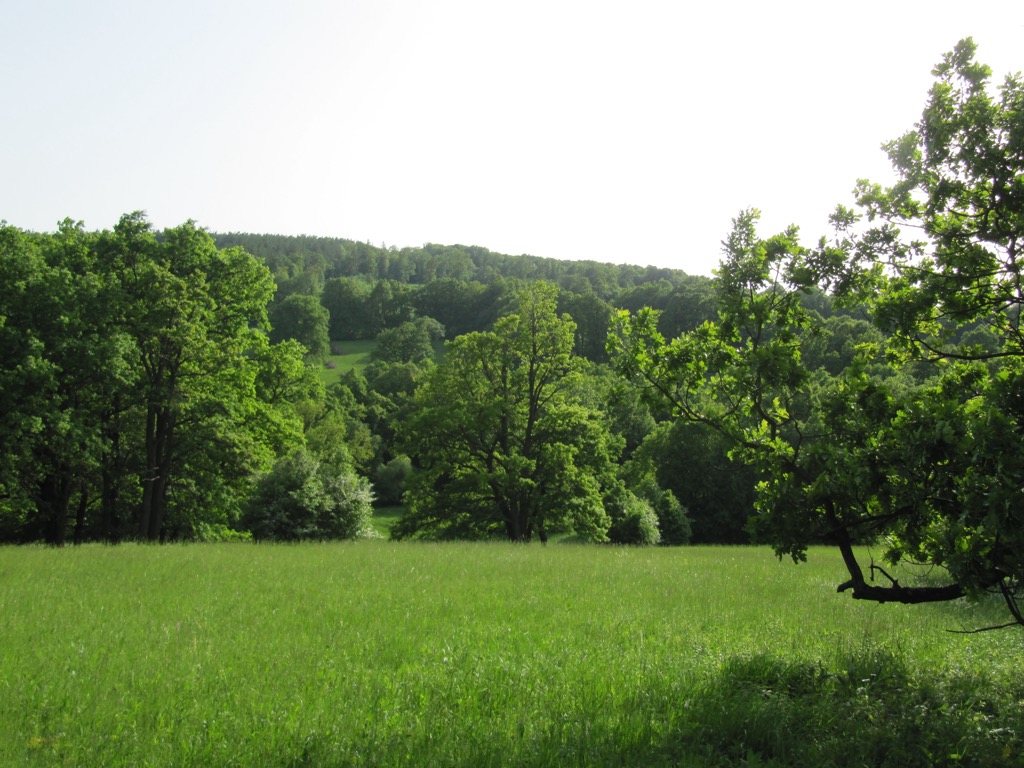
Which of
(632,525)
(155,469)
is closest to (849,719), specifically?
(155,469)

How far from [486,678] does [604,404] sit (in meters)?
8.38

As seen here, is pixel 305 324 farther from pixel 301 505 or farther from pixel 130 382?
pixel 130 382

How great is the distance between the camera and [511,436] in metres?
33.8

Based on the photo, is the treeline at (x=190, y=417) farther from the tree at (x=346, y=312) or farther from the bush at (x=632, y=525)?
the tree at (x=346, y=312)

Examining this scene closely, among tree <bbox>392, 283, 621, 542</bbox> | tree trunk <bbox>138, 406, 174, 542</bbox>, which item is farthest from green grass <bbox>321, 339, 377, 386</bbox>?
tree trunk <bbox>138, 406, 174, 542</bbox>

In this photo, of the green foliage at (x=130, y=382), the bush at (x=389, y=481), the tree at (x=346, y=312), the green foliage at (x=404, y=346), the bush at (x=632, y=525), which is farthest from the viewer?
the tree at (x=346, y=312)

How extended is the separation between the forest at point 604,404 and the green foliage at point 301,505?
95 mm

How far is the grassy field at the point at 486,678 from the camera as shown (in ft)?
18.9

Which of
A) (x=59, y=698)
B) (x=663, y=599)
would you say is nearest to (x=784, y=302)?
(x=663, y=599)

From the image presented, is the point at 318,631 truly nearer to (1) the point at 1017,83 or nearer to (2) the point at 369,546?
(1) the point at 1017,83

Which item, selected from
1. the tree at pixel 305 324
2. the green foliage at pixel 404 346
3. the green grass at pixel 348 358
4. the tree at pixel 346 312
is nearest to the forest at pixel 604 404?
the tree at pixel 305 324

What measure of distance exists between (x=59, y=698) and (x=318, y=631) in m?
3.41

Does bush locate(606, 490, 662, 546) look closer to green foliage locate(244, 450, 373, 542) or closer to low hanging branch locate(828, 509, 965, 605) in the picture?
green foliage locate(244, 450, 373, 542)

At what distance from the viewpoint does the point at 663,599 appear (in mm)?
12898
